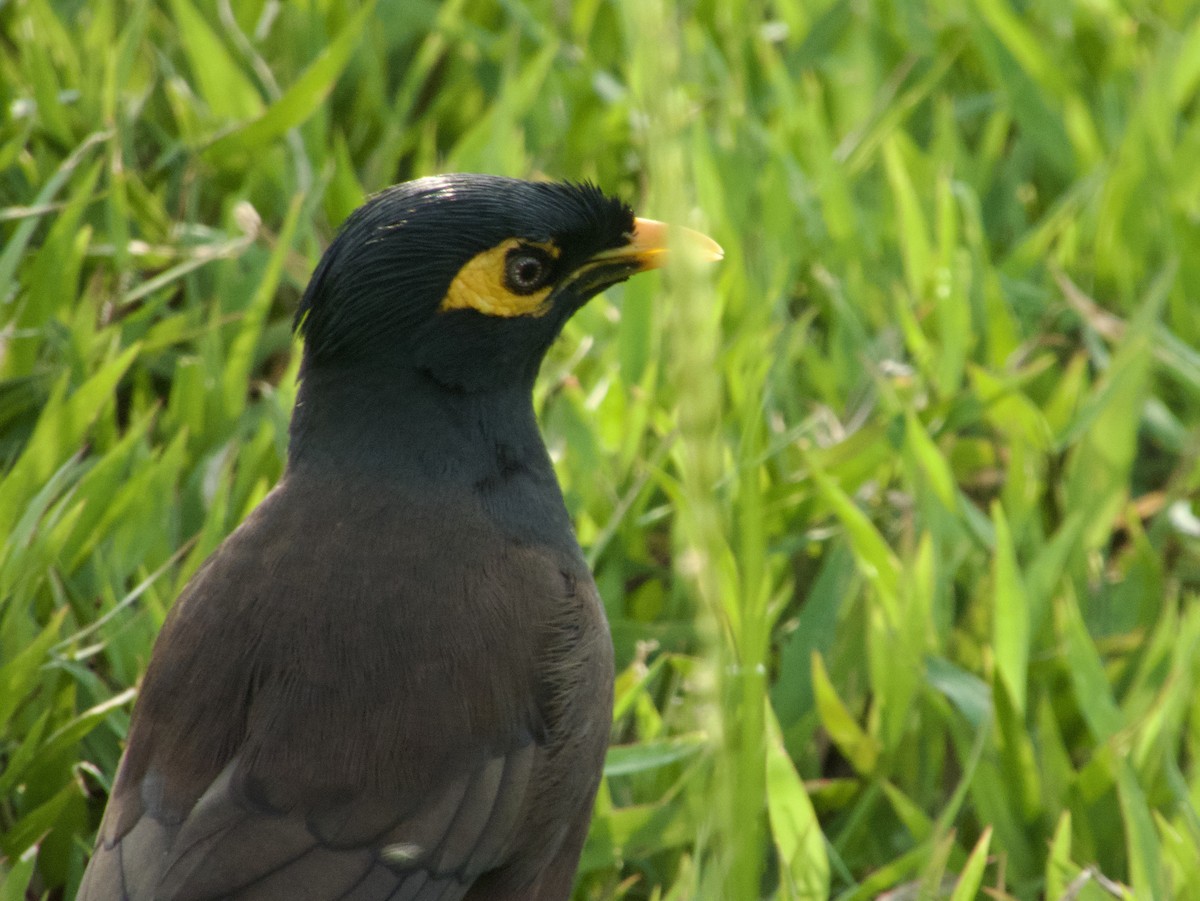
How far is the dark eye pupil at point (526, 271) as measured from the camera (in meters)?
2.54

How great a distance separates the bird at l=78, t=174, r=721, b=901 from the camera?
2217mm

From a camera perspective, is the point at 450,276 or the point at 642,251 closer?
the point at 450,276

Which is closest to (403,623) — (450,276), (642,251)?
(450,276)

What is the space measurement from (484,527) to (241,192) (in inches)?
67.7

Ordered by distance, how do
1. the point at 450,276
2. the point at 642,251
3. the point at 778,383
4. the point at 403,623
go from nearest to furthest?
the point at 403,623 < the point at 450,276 < the point at 642,251 < the point at 778,383

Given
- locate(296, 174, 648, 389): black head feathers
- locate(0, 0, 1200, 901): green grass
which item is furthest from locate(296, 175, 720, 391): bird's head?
locate(0, 0, 1200, 901): green grass

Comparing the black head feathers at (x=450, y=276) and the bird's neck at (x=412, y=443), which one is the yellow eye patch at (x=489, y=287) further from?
the bird's neck at (x=412, y=443)

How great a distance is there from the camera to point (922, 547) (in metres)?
3.06

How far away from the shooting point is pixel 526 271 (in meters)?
2.57

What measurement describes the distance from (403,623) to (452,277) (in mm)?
526

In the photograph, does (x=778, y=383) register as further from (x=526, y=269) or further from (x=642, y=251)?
(x=526, y=269)

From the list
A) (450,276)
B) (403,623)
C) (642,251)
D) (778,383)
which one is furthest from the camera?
(778,383)

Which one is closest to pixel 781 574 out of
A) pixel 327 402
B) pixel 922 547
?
pixel 922 547

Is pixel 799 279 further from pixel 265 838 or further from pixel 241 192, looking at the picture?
pixel 265 838
